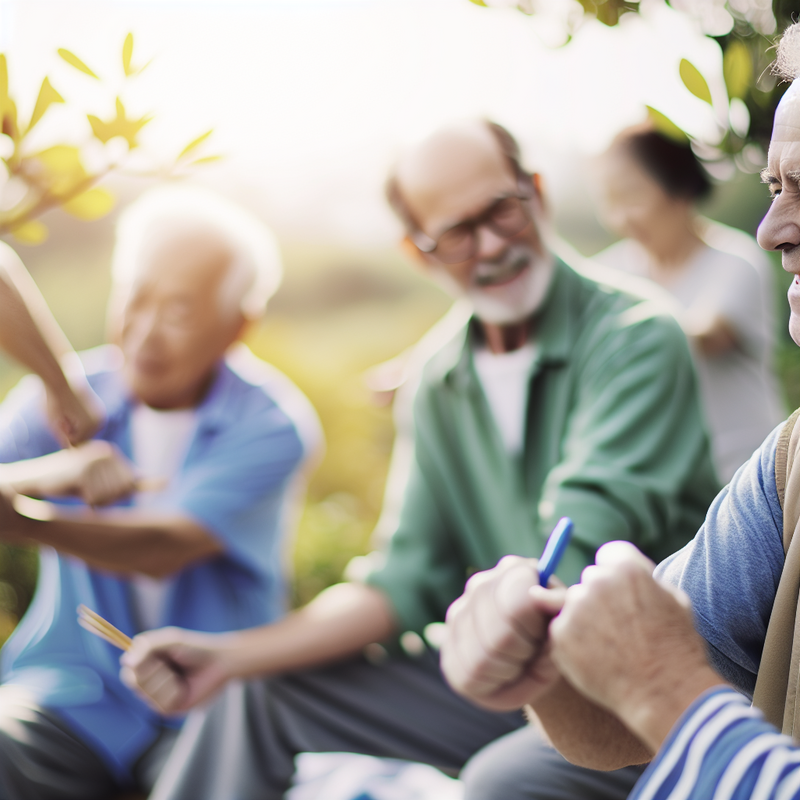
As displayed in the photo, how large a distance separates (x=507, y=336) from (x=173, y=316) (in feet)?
2.09

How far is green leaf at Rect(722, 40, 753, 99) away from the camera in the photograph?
106cm

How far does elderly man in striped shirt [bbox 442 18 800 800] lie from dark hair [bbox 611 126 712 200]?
53.0 inches

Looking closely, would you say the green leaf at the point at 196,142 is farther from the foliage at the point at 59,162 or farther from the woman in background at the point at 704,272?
the woman in background at the point at 704,272

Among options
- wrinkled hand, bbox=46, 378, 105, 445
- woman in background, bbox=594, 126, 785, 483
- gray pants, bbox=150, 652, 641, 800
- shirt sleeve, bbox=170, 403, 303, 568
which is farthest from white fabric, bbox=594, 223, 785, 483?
wrinkled hand, bbox=46, 378, 105, 445

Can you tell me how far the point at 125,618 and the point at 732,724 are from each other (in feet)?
4.37

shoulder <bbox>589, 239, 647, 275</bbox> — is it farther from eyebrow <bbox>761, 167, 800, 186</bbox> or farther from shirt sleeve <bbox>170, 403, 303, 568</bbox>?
eyebrow <bbox>761, 167, 800, 186</bbox>

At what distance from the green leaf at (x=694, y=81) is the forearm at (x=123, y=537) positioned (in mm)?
1044

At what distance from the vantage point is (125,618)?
1.71m

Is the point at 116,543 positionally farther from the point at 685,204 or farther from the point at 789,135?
the point at 685,204

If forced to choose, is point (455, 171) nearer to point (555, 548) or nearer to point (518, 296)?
point (518, 296)

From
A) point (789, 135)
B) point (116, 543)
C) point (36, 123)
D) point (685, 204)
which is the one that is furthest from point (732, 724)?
point (685, 204)

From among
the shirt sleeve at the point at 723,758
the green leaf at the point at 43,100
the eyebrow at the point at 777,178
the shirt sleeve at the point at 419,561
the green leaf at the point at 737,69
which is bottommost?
the shirt sleeve at the point at 419,561

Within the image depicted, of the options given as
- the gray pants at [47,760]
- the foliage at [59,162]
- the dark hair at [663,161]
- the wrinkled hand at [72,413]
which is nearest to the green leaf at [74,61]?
the foliage at [59,162]

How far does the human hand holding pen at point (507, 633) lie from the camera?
736mm
